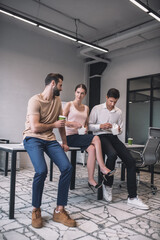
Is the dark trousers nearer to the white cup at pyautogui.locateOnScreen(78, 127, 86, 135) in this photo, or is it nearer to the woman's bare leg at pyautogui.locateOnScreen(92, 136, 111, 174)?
the white cup at pyautogui.locateOnScreen(78, 127, 86, 135)

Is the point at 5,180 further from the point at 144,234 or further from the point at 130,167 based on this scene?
the point at 144,234

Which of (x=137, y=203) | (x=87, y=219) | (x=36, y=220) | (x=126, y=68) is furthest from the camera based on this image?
(x=126, y=68)

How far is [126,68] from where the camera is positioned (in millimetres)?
6812

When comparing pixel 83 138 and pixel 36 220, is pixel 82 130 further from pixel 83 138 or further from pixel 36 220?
pixel 36 220

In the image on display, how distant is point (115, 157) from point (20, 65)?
4.10m

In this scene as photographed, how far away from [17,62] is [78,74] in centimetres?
214

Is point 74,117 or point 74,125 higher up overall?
point 74,117

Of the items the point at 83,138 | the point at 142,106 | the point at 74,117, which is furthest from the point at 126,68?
the point at 83,138

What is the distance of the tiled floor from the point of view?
190 centimetres

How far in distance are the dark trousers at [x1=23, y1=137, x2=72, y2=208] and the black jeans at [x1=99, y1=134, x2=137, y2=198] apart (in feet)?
2.65

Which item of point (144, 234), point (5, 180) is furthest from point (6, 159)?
point (144, 234)

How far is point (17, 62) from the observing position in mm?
5855

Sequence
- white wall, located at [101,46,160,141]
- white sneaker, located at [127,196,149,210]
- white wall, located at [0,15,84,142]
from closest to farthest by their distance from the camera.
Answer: white sneaker, located at [127,196,149,210]
white wall, located at [0,15,84,142]
white wall, located at [101,46,160,141]

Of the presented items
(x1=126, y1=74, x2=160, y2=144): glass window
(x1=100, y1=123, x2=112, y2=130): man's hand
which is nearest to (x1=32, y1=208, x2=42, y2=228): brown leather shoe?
(x1=100, y1=123, x2=112, y2=130): man's hand
